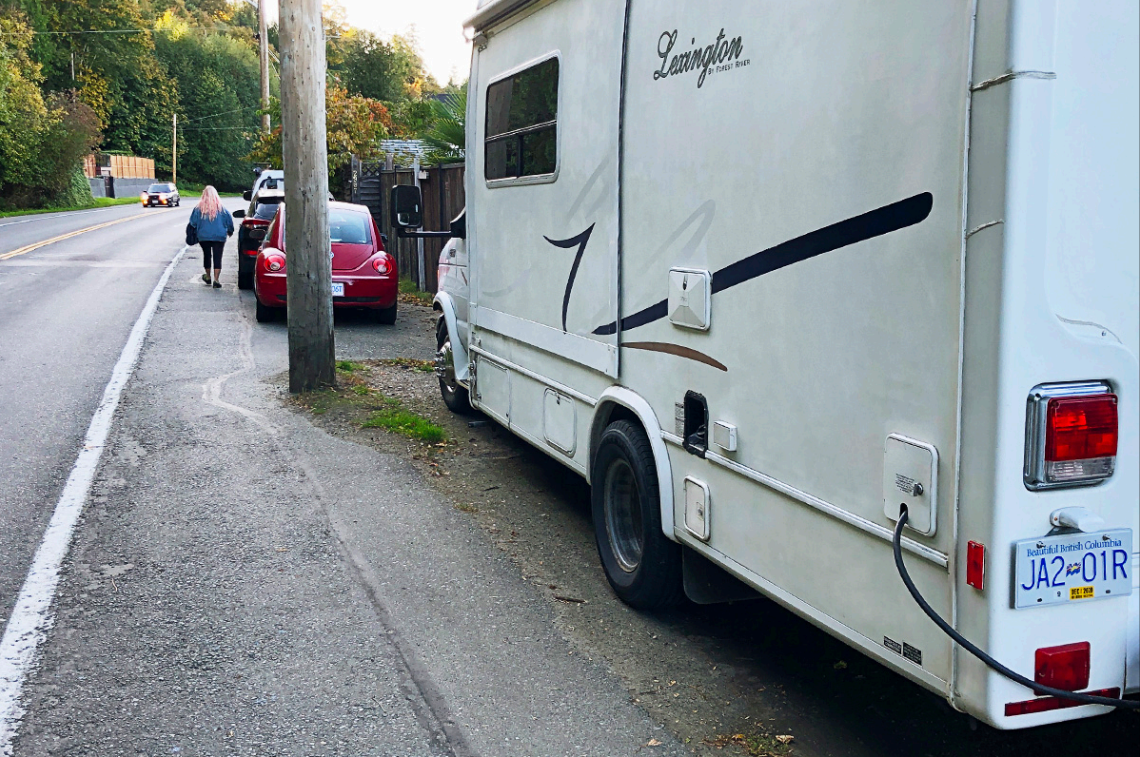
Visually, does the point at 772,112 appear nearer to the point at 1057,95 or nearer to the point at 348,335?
the point at 1057,95

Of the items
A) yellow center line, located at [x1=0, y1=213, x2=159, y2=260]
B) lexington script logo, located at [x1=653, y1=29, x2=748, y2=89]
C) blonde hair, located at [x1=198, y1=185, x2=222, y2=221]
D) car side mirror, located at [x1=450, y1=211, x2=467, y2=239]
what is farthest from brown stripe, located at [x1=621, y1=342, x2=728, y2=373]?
yellow center line, located at [x1=0, y1=213, x2=159, y2=260]

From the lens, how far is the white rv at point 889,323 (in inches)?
104

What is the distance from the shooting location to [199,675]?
14.0ft

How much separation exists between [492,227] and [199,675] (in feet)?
11.0

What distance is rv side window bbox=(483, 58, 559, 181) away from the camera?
5625 mm

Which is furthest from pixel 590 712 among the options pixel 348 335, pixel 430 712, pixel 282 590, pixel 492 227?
pixel 348 335

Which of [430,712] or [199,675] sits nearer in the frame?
[430,712]

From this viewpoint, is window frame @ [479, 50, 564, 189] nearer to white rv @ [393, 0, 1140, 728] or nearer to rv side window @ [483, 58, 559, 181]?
rv side window @ [483, 58, 559, 181]

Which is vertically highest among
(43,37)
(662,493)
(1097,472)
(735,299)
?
(43,37)

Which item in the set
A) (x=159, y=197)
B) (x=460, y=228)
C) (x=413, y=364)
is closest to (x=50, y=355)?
(x=413, y=364)

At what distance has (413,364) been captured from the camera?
454 inches

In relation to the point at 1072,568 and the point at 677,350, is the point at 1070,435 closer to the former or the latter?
the point at 1072,568

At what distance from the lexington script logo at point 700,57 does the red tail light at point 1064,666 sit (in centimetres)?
213

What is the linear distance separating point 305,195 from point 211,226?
A: 9.39m
